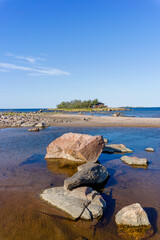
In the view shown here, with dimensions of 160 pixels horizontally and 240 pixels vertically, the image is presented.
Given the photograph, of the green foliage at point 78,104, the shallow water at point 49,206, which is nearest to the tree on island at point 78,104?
the green foliage at point 78,104

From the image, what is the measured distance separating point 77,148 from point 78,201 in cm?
585

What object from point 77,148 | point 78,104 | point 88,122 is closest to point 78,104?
point 78,104

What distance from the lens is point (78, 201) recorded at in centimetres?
703

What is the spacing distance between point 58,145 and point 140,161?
6538 mm

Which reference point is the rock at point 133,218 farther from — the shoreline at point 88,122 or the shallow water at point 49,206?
the shoreline at point 88,122

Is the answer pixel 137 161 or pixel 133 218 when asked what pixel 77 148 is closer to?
pixel 137 161

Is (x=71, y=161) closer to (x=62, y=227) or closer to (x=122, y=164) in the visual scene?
(x=122, y=164)

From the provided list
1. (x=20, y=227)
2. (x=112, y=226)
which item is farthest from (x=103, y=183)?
(x=20, y=227)

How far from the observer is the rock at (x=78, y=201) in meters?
6.47

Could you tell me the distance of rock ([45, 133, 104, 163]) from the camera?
A: 1264 cm

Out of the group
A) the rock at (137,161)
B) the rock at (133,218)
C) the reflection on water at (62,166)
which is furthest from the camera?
the rock at (137,161)

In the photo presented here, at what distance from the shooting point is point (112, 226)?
609 centimetres

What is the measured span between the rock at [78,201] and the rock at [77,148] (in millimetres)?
4809

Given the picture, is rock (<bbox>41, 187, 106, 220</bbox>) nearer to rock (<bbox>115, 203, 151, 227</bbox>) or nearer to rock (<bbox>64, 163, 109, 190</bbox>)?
rock (<bbox>64, 163, 109, 190</bbox>)
